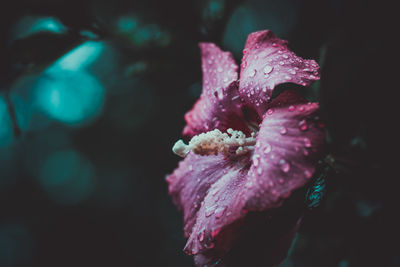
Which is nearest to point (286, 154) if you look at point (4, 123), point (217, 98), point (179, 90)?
point (217, 98)

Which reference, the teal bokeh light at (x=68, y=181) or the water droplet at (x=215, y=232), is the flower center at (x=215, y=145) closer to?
the water droplet at (x=215, y=232)

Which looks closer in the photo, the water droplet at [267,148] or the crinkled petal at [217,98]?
the water droplet at [267,148]

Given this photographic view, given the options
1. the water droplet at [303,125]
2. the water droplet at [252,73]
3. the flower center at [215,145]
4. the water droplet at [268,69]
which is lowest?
the flower center at [215,145]

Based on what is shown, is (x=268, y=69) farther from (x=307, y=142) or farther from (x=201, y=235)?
(x=201, y=235)

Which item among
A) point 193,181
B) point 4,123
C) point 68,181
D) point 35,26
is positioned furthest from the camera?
point 68,181

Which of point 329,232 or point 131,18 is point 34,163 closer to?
point 131,18

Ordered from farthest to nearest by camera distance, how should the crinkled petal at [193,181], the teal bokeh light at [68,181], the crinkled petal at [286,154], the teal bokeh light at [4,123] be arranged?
the teal bokeh light at [68,181] < the teal bokeh light at [4,123] < the crinkled petal at [193,181] < the crinkled petal at [286,154]

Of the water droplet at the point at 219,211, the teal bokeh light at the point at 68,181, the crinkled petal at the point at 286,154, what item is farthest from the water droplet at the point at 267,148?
the teal bokeh light at the point at 68,181
